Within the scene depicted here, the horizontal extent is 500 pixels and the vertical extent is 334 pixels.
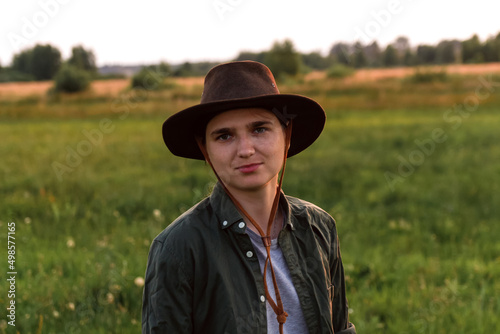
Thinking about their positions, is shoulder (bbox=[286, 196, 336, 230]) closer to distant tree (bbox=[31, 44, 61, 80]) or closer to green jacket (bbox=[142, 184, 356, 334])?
green jacket (bbox=[142, 184, 356, 334])

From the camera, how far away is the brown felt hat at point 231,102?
6.85ft

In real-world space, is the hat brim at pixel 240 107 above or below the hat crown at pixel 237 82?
below

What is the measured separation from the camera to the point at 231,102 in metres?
2.05

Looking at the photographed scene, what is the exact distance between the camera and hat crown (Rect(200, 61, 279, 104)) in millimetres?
2123

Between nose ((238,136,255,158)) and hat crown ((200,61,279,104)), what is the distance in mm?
165

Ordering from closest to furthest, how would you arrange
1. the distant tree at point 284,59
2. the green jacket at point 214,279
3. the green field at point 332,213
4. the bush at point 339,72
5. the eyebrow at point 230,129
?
the green jacket at point 214,279 < the eyebrow at point 230,129 < the green field at point 332,213 < the bush at point 339,72 < the distant tree at point 284,59

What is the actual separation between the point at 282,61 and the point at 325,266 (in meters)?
44.6

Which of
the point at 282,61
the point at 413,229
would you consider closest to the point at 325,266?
the point at 413,229

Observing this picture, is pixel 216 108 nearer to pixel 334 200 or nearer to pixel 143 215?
pixel 143 215

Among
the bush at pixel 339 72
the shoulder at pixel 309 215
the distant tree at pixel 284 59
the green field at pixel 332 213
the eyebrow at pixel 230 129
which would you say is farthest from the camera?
the distant tree at pixel 284 59

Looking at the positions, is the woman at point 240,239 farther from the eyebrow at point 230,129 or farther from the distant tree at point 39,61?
the distant tree at point 39,61

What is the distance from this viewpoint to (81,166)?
10.1 metres

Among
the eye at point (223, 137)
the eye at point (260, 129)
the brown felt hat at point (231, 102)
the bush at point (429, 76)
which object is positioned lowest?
the bush at point (429, 76)

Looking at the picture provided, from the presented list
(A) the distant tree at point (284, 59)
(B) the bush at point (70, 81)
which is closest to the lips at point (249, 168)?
(B) the bush at point (70, 81)
